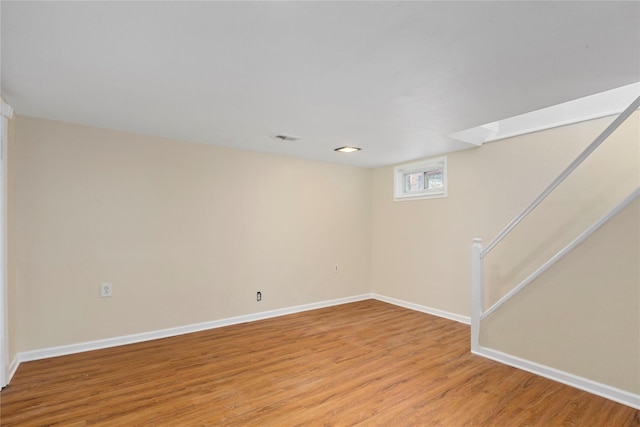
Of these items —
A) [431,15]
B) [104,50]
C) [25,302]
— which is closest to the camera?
[431,15]

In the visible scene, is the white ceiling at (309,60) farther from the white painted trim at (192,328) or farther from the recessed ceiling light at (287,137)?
the white painted trim at (192,328)

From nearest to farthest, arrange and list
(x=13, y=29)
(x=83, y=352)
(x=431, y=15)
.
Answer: (x=431, y=15) → (x=13, y=29) → (x=83, y=352)

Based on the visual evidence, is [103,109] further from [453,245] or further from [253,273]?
[453,245]

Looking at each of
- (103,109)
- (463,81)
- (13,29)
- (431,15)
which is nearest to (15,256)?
(103,109)

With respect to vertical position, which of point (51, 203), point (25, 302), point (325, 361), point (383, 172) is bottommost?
point (325, 361)

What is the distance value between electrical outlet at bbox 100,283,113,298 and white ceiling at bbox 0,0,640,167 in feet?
5.35

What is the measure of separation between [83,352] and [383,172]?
14.6ft

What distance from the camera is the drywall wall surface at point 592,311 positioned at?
2205 mm

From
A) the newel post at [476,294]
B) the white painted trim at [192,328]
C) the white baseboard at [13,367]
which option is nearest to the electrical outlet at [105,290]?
the white painted trim at [192,328]

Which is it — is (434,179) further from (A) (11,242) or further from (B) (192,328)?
(A) (11,242)

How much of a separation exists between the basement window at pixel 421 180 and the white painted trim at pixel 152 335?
212 centimetres

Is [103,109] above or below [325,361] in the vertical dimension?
above

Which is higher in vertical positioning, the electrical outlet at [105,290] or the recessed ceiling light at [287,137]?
the recessed ceiling light at [287,137]

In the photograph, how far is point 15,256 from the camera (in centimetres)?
266
